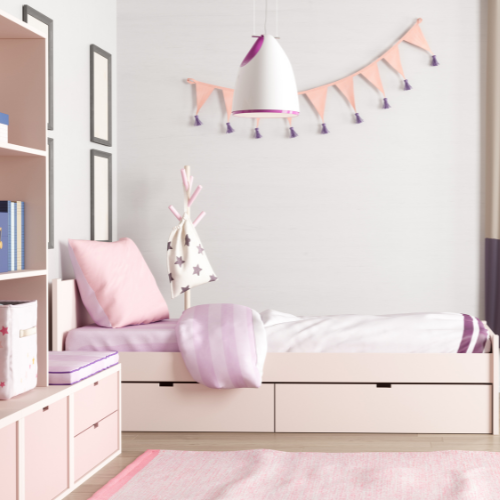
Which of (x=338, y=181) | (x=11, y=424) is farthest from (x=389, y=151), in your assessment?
(x=11, y=424)

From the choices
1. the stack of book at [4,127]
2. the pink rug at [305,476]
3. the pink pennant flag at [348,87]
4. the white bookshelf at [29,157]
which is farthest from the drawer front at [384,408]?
the pink pennant flag at [348,87]

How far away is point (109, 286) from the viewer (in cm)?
278

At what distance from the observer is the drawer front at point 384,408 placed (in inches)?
101

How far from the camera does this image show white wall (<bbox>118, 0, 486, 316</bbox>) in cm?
353

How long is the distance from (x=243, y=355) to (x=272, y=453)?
15.2 inches

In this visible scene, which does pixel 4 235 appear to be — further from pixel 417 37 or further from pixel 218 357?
pixel 417 37

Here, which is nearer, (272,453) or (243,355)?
(272,453)

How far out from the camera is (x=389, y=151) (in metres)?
3.56

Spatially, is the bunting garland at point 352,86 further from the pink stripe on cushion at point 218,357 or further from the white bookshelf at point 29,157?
the white bookshelf at point 29,157

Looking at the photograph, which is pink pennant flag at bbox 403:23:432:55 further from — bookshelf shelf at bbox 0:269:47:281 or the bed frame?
bookshelf shelf at bbox 0:269:47:281

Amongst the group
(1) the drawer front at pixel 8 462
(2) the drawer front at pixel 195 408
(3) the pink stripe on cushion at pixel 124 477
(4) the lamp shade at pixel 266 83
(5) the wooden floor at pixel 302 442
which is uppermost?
(4) the lamp shade at pixel 266 83

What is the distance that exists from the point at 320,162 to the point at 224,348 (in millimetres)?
1467

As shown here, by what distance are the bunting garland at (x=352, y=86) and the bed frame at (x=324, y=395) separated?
57.2 inches

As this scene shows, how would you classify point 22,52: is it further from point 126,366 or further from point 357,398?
point 357,398
